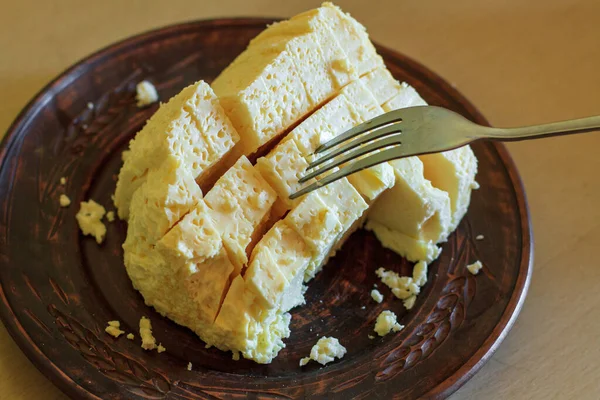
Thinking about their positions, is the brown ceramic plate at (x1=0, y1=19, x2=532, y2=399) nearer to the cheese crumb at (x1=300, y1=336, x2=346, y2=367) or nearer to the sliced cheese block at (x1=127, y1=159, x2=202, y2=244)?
→ the cheese crumb at (x1=300, y1=336, x2=346, y2=367)

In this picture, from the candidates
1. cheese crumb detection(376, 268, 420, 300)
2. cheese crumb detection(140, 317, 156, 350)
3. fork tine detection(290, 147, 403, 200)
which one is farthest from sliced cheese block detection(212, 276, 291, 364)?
cheese crumb detection(376, 268, 420, 300)

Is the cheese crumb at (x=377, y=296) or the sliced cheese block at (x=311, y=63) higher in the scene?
the sliced cheese block at (x=311, y=63)

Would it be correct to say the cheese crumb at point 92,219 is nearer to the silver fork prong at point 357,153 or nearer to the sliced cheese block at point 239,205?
the sliced cheese block at point 239,205

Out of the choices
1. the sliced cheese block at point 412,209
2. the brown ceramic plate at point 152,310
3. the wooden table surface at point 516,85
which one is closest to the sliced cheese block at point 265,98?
the sliced cheese block at point 412,209

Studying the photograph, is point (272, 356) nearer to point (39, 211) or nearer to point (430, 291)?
point (430, 291)

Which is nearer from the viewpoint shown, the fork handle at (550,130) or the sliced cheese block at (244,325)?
the fork handle at (550,130)

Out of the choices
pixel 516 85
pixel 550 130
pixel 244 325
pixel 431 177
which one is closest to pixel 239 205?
pixel 244 325

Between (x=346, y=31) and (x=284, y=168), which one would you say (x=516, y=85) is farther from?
(x=284, y=168)
